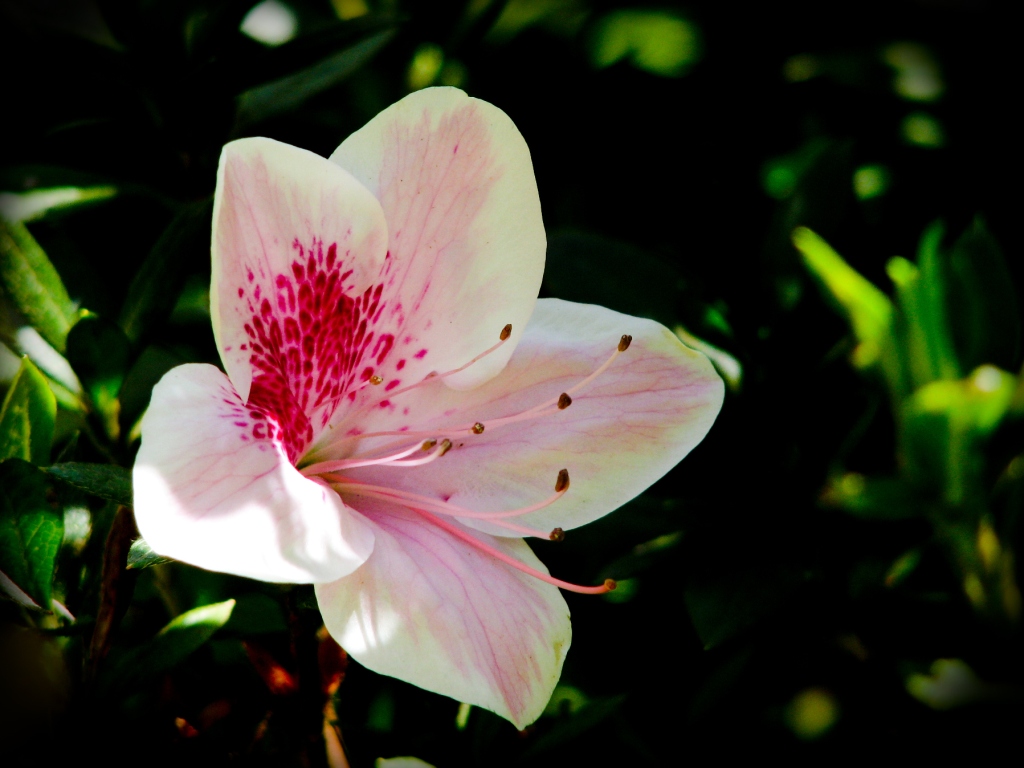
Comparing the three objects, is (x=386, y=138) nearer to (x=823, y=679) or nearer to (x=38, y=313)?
(x=38, y=313)

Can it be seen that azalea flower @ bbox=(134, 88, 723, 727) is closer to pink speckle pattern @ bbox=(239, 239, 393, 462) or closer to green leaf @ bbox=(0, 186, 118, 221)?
pink speckle pattern @ bbox=(239, 239, 393, 462)

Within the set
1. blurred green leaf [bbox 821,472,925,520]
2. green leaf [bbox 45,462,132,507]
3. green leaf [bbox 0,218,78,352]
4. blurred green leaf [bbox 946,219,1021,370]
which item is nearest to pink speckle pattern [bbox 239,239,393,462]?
green leaf [bbox 45,462,132,507]

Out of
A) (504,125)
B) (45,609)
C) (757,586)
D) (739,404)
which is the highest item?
(504,125)

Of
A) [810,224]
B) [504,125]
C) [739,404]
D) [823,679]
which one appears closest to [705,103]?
[810,224]

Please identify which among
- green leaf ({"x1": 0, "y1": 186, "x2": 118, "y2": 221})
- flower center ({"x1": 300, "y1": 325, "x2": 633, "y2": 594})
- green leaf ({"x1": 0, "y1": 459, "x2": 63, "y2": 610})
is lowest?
flower center ({"x1": 300, "y1": 325, "x2": 633, "y2": 594})

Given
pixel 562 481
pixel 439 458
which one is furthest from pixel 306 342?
pixel 562 481

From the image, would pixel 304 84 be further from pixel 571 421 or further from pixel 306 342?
pixel 571 421
